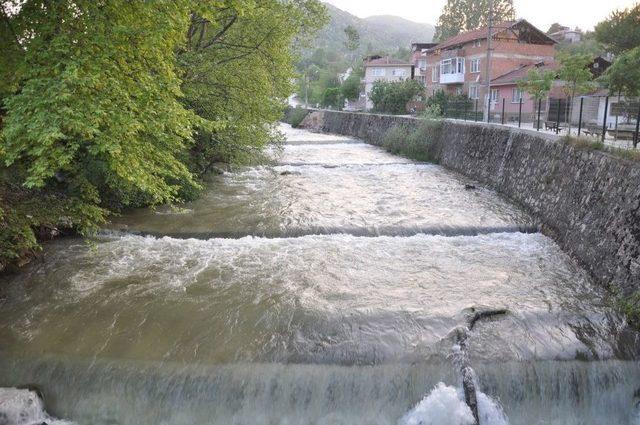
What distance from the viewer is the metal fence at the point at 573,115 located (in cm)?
1477

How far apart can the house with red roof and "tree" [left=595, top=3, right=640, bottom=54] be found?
4659 millimetres

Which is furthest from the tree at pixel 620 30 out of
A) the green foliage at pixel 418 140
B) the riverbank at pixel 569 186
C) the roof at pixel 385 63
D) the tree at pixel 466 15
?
the tree at pixel 466 15

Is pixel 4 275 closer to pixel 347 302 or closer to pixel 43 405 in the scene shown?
pixel 43 405

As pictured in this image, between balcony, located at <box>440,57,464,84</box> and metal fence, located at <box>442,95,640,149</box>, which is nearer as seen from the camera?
metal fence, located at <box>442,95,640,149</box>

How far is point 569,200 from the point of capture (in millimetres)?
12844

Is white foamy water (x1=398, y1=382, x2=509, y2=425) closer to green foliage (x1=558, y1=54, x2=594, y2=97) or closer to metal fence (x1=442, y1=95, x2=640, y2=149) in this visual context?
metal fence (x1=442, y1=95, x2=640, y2=149)

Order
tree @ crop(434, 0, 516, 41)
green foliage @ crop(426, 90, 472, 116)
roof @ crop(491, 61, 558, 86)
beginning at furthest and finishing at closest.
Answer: tree @ crop(434, 0, 516, 41) → roof @ crop(491, 61, 558, 86) → green foliage @ crop(426, 90, 472, 116)

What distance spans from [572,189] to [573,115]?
64.5 feet

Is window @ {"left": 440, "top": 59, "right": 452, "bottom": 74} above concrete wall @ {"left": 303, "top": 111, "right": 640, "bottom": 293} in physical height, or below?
above

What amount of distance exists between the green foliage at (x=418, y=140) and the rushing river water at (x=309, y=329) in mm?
13361

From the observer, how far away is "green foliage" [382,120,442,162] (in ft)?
87.7

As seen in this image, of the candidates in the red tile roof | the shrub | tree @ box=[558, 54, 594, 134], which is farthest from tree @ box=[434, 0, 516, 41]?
tree @ box=[558, 54, 594, 134]

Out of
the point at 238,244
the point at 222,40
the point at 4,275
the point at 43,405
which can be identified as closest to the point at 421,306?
the point at 238,244

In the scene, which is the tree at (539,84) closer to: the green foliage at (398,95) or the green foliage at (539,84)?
the green foliage at (539,84)
